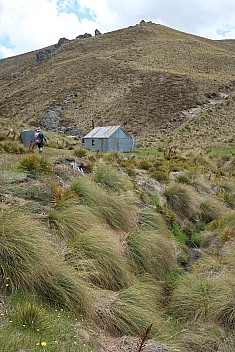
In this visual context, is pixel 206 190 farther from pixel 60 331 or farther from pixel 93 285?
pixel 60 331

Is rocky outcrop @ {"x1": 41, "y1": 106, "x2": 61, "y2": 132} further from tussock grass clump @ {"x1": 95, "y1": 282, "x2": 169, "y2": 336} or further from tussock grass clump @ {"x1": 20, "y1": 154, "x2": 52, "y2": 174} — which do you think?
tussock grass clump @ {"x1": 95, "y1": 282, "x2": 169, "y2": 336}

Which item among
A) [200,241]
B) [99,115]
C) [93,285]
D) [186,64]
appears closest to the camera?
[93,285]

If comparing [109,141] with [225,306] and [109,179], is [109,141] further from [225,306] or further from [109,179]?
[225,306]

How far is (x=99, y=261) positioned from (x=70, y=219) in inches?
53.1

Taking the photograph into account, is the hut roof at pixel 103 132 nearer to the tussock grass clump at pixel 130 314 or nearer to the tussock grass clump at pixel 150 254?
the tussock grass clump at pixel 150 254

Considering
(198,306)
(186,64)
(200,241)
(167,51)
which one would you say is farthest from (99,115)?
(198,306)

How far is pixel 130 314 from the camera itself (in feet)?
16.9

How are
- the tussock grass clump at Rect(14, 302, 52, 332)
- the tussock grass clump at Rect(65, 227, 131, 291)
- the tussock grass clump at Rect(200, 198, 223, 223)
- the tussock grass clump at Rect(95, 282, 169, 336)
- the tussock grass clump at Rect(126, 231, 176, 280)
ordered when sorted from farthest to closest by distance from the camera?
1. the tussock grass clump at Rect(200, 198, 223, 223)
2. the tussock grass clump at Rect(126, 231, 176, 280)
3. the tussock grass clump at Rect(65, 227, 131, 291)
4. the tussock grass clump at Rect(95, 282, 169, 336)
5. the tussock grass clump at Rect(14, 302, 52, 332)

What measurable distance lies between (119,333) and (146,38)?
92.6 m

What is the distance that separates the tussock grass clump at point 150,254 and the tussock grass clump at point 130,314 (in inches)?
53.0

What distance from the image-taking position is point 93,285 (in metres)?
5.60

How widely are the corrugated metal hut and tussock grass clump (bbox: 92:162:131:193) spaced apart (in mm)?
21101

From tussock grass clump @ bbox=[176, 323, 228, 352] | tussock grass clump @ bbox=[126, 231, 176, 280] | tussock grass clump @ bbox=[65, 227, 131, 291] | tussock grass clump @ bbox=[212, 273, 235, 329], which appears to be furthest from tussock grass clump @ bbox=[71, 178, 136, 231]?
tussock grass clump @ bbox=[176, 323, 228, 352]

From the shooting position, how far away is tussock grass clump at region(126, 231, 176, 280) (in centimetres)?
727
